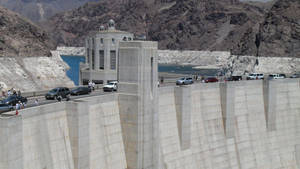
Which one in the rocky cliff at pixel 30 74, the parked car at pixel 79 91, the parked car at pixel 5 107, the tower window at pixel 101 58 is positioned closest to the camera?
the parked car at pixel 5 107

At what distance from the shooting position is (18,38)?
413 ft

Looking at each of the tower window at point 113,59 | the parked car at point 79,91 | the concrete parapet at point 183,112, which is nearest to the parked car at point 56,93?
the parked car at point 79,91

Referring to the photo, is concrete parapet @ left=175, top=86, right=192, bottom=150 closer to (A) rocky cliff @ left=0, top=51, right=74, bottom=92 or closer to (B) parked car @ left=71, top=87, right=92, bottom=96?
(B) parked car @ left=71, top=87, right=92, bottom=96

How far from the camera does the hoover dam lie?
21453 mm

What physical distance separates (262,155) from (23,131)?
85.4 feet

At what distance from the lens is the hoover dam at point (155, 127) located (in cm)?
2145

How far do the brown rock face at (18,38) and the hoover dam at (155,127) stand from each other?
87.2 meters

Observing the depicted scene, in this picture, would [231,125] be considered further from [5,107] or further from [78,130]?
[5,107]

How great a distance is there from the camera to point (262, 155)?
129 feet

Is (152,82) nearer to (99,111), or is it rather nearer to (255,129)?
(99,111)

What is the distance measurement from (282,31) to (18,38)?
110 metres

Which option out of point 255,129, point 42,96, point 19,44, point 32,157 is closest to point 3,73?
point 19,44

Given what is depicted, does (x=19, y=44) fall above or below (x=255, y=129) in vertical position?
above

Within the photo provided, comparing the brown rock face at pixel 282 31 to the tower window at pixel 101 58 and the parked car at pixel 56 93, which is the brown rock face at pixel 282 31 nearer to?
the tower window at pixel 101 58
